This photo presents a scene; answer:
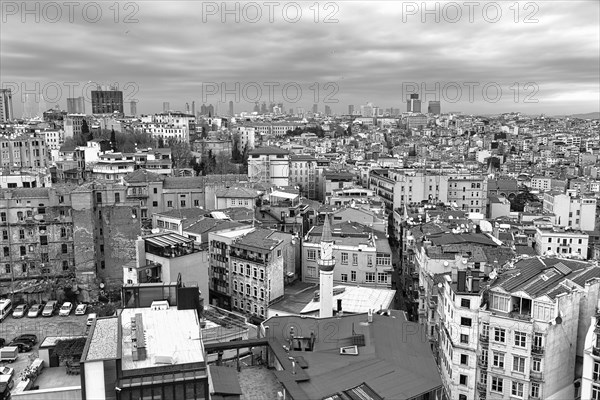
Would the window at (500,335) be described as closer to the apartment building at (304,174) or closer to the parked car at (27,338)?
the parked car at (27,338)

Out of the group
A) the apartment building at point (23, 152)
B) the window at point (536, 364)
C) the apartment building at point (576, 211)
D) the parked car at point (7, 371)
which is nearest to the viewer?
the window at point (536, 364)

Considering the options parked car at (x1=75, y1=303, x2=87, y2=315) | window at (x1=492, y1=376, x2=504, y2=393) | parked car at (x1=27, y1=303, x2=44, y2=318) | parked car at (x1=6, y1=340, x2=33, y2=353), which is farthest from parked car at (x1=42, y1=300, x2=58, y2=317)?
window at (x1=492, y1=376, x2=504, y2=393)

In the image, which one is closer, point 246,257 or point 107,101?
point 246,257

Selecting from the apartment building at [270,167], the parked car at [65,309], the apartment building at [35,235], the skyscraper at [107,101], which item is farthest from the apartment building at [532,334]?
the skyscraper at [107,101]

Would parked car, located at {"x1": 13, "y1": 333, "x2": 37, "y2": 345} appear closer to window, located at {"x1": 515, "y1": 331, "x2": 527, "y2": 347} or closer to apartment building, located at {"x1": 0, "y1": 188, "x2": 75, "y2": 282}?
apartment building, located at {"x1": 0, "y1": 188, "x2": 75, "y2": 282}

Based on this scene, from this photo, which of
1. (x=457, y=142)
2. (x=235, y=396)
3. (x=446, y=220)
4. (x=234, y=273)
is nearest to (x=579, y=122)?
(x=457, y=142)

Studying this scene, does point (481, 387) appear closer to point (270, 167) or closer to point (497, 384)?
point (497, 384)

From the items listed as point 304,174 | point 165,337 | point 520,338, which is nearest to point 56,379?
point 165,337

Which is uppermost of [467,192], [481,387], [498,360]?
[467,192]
